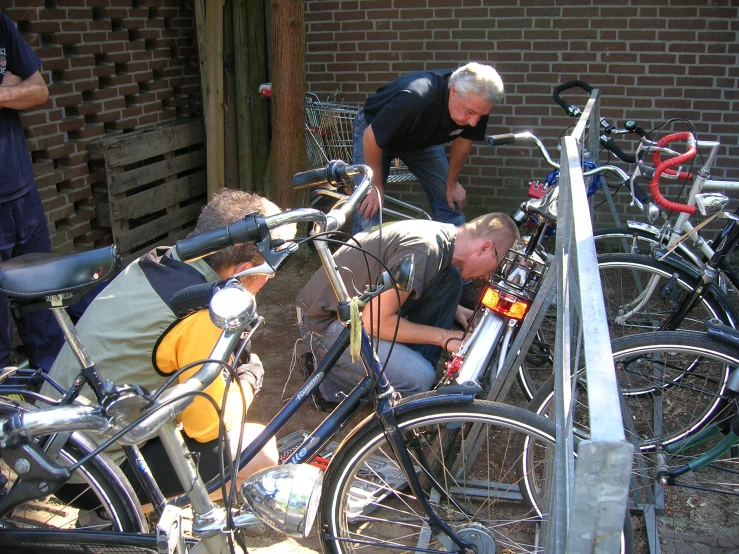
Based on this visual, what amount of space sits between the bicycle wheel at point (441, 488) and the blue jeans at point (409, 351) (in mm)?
289

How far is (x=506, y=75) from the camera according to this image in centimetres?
586

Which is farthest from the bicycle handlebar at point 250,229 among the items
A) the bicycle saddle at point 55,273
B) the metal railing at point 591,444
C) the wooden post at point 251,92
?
the wooden post at point 251,92

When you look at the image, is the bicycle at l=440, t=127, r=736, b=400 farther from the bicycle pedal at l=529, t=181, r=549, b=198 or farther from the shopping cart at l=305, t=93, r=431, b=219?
the shopping cart at l=305, t=93, r=431, b=219

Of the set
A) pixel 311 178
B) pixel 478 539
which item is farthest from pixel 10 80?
pixel 478 539

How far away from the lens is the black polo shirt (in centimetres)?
422

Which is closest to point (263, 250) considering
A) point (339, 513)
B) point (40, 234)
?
point (339, 513)

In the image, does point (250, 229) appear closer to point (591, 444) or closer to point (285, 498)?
point (285, 498)

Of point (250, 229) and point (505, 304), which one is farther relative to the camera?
point (505, 304)

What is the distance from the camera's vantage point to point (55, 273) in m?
1.86

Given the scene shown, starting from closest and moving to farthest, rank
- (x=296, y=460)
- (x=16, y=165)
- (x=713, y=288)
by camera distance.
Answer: (x=296, y=460) → (x=713, y=288) → (x=16, y=165)

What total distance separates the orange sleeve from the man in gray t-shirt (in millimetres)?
857

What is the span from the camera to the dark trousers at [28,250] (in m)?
3.53

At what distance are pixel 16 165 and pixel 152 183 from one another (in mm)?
2117

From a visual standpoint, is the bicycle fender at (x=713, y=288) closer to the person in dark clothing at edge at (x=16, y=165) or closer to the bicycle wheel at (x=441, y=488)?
the bicycle wheel at (x=441, y=488)
